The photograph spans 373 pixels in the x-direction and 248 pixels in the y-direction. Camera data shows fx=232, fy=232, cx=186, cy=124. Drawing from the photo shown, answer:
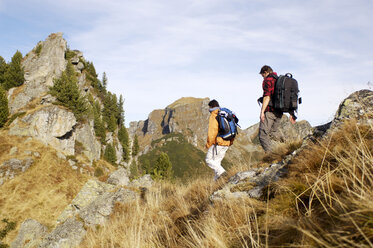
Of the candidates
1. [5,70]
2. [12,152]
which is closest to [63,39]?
[5,70]

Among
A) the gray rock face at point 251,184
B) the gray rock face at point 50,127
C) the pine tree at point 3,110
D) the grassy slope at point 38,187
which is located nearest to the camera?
the gray rock face at point 251,184

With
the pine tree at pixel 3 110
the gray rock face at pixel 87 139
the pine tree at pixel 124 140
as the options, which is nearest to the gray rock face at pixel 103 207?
the pine tree at pixel 3 110

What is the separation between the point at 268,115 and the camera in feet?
19.1

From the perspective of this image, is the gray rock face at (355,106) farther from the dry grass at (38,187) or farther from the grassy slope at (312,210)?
the dry grass at (38,187)

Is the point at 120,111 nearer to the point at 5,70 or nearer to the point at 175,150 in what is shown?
the point at 5,70

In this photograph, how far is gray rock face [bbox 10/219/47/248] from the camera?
20.5 meters

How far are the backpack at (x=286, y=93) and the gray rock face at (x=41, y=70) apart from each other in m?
45.4

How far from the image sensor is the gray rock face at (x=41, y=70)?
41.9m

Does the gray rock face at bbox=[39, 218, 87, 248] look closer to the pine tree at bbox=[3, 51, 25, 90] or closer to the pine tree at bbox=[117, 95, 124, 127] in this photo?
the pine tree at bbox=[3, 51, 25, 90]

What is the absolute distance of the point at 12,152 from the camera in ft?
96.1

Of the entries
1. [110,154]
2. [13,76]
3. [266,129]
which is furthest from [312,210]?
[13,76]

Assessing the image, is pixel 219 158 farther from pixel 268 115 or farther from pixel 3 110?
pixel 3 110

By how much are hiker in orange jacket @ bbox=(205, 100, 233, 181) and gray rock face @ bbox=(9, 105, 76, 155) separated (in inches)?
1386

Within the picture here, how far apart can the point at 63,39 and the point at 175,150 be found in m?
140
